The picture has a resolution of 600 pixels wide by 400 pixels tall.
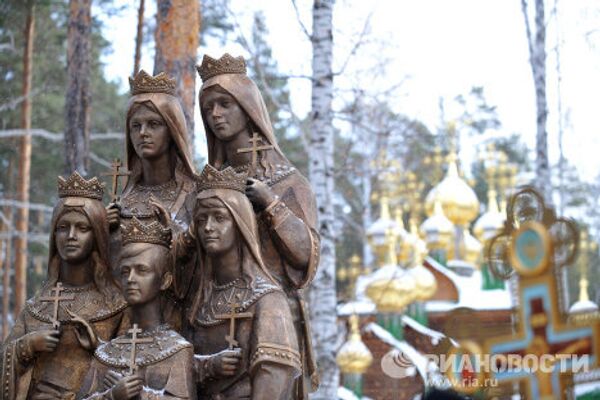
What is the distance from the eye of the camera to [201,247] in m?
5.43

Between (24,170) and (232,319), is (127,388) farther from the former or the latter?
(24,170)

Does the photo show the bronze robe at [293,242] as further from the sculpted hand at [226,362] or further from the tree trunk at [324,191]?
the tree trunk at [324,191]

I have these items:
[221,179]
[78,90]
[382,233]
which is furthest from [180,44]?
[382,233]

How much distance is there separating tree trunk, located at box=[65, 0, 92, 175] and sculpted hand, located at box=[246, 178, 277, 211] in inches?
351

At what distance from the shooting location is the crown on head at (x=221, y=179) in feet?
17.4

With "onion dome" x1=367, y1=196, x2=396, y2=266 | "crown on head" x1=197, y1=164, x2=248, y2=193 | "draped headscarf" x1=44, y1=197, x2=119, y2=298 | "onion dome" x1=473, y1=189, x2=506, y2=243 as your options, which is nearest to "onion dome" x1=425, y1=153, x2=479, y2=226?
"onion dome" x1=473, y1=189, x2=506, y2=243

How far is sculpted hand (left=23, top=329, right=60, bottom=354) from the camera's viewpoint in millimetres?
5430

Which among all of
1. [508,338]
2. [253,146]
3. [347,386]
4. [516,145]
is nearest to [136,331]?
[253,146]

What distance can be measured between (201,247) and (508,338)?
7.91 m

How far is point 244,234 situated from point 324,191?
27.1ft

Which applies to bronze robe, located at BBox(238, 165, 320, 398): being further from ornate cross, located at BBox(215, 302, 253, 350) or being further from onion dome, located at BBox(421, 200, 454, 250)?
onion dome, located at BBox(421, 200, 454, 250)

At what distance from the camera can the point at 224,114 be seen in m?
5.82

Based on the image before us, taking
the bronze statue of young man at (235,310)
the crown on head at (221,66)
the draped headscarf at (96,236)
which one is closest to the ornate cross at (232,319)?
the bronze statue of young man at (235,310)

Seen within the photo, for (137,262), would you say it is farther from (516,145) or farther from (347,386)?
(516,145)
